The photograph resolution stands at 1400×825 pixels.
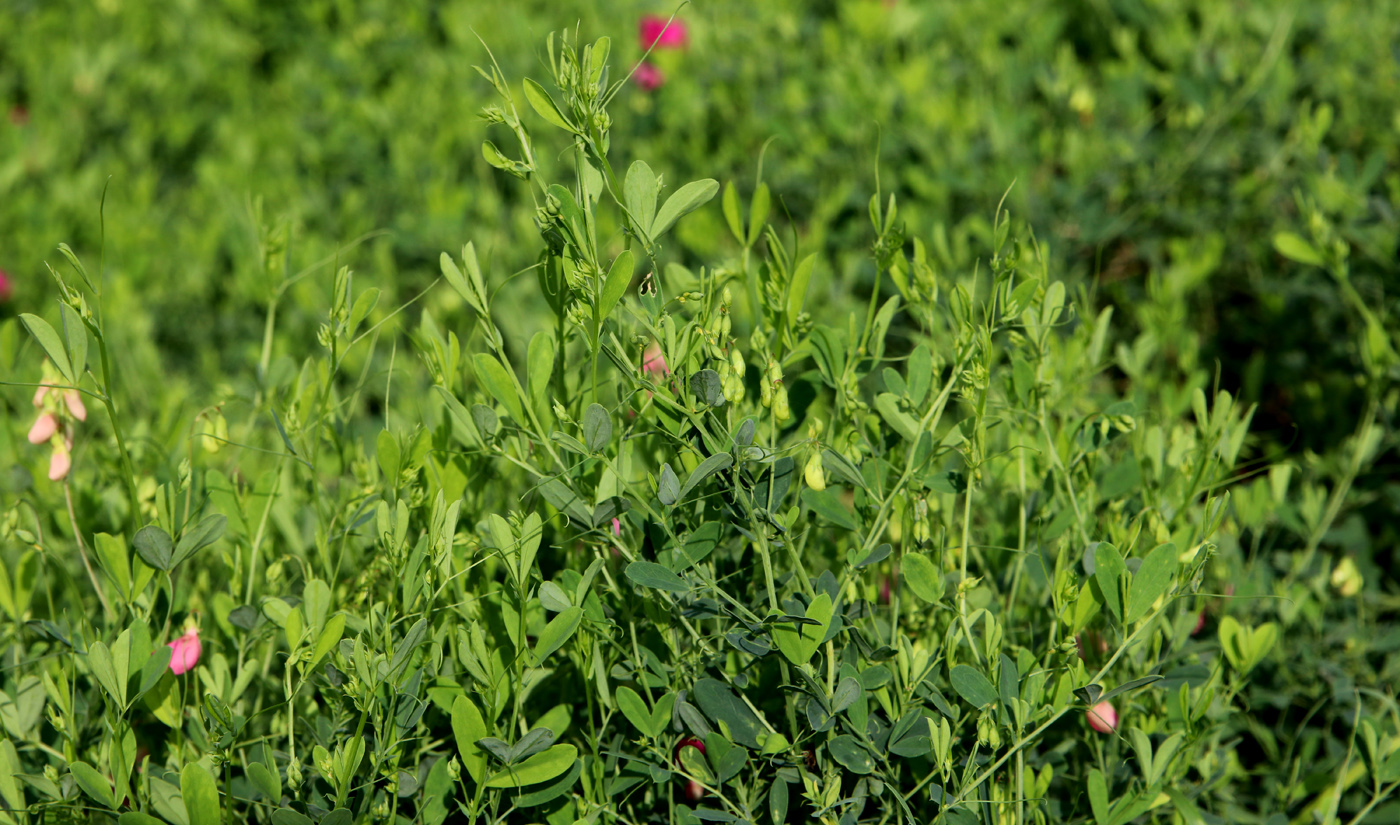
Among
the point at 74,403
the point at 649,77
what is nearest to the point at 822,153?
the point at 649,77

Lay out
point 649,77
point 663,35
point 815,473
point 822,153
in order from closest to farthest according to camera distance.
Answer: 1. point 815,473
2. point 822,153
3. point 649,77
4. point 663,35

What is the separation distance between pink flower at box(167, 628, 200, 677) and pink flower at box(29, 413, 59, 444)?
332 millimetres

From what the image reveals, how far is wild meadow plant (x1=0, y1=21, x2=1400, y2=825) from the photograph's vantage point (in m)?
1.04

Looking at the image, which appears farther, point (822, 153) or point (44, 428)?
point (822, 153)

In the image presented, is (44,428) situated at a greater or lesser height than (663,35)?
lesser

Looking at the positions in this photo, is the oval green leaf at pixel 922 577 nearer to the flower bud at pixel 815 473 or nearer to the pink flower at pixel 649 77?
the flower bud at pixel 815 473

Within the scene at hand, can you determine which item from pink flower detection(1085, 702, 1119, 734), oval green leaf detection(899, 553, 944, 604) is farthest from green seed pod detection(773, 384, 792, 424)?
pink flower detection(1085, 702, 1119, 734)

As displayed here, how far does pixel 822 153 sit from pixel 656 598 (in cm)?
168

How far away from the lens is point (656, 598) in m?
1.13

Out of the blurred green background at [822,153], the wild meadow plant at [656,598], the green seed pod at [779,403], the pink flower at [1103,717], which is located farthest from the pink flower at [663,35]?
the pink flower at [1103,717]

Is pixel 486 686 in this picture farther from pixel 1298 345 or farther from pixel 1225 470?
pixel 1298 345

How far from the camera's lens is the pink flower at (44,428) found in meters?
1.32

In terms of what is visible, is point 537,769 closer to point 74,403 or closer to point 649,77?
point 74,403

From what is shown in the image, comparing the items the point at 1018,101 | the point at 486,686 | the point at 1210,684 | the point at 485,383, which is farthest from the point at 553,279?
the point at 1018,101
